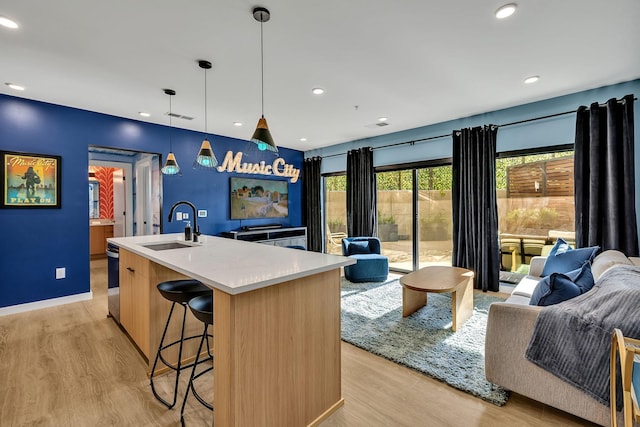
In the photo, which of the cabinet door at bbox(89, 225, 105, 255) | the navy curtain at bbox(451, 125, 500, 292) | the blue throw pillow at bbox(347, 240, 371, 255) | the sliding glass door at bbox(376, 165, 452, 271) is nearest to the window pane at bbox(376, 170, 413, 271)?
the sliding glass door at bbox(376, 165, 452, 271)

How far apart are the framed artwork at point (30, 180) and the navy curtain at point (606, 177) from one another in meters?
6.39

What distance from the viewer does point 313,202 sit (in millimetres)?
6781

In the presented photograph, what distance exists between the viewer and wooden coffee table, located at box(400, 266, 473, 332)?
293cm

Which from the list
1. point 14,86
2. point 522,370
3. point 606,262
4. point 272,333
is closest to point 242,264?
point 272,333

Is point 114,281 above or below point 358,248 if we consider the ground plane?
below

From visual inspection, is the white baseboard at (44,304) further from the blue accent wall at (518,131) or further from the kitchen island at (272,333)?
the blue accent wall at (518,131)

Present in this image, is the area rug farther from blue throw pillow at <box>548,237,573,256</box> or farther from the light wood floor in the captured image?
blue throw pillow at <box>548,237,573,256</box>

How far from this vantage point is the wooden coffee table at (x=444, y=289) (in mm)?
2930

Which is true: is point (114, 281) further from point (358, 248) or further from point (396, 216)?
point (396, 216)

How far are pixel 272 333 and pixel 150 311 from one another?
1.23 metres

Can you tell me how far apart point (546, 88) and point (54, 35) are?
475cm

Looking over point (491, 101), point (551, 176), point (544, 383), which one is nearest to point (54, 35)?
point (544, 383)

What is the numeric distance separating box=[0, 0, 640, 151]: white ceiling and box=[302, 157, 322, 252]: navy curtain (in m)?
2.77

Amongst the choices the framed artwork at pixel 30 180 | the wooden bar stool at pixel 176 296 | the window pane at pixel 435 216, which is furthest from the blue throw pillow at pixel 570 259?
the framed artwork at pixel 30 180
